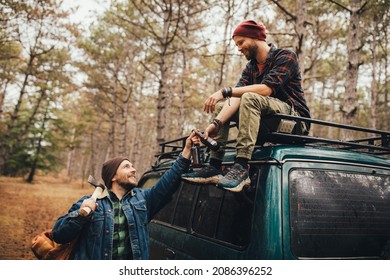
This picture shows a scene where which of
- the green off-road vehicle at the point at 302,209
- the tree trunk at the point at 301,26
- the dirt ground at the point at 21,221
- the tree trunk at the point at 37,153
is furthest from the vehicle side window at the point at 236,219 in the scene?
the tree trunk at the point at 37,153

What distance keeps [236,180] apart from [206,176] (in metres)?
0.39

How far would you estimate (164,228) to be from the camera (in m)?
3.21

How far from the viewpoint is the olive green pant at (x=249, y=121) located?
7.29 ft

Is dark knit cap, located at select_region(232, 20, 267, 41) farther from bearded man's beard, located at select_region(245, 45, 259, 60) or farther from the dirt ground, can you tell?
the dirt ground

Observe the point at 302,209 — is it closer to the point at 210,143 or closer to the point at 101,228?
the point at 210,143

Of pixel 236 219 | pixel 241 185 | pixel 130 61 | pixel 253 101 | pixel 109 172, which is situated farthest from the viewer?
pixel 130 61

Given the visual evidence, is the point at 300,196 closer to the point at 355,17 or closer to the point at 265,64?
the point at 265,64

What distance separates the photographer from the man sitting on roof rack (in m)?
2.21

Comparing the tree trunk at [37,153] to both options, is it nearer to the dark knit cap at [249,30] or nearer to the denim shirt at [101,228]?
the denim shirt at [101,228]

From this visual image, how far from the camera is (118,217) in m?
2.42

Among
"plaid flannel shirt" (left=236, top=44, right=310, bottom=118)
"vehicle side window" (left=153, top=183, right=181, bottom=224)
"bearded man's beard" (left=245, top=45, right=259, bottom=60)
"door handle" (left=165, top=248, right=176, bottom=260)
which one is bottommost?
"door handle" (left=165, top=248, right=176, bottom=260)

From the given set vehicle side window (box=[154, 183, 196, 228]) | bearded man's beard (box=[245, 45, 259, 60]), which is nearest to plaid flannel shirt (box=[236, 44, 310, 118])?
bearded man's beard (box=[245, 45, 259, 60])

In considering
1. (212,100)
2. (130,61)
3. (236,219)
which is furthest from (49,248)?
(130,61)
